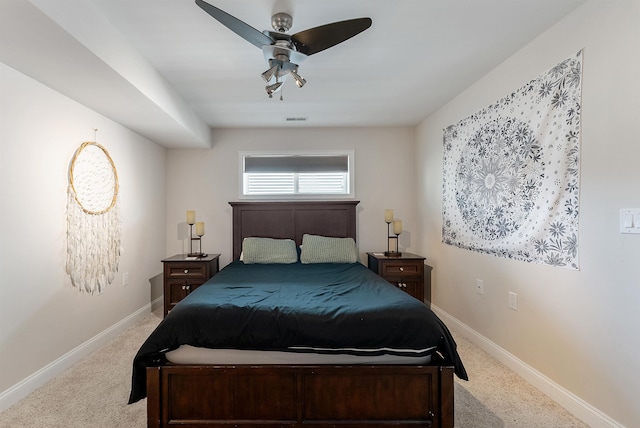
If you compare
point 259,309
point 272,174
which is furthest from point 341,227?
point 259,309

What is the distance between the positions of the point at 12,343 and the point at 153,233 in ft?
6.15

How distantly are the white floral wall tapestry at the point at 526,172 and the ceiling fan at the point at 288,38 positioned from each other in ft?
4.36

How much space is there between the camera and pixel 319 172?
4.05 metres

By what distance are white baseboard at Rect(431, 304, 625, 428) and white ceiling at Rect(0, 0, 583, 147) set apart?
2.33m

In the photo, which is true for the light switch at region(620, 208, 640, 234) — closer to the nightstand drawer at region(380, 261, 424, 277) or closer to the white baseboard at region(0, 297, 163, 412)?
the nightstand drawer at region(380, 261, 424, 277)

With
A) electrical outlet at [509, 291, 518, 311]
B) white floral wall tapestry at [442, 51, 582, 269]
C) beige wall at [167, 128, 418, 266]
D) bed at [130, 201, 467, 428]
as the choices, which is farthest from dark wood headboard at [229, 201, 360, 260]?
bed at [130, 201, 467, 428]

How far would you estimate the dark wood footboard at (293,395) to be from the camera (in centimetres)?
157

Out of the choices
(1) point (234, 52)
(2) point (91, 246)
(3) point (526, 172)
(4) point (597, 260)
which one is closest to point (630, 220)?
(4) point (597, 260)

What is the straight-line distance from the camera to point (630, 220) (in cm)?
150

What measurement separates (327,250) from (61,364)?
249cm

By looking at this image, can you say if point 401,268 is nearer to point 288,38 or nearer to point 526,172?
point 526,172

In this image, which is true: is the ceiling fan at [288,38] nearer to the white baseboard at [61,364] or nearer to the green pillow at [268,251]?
the green pillow at [268,251]

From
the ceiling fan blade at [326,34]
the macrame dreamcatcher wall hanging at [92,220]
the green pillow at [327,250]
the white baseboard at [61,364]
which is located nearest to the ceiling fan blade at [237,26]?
the ceiling fan blade at [326,34]

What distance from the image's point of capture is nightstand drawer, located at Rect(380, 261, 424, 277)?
11.1 ft
